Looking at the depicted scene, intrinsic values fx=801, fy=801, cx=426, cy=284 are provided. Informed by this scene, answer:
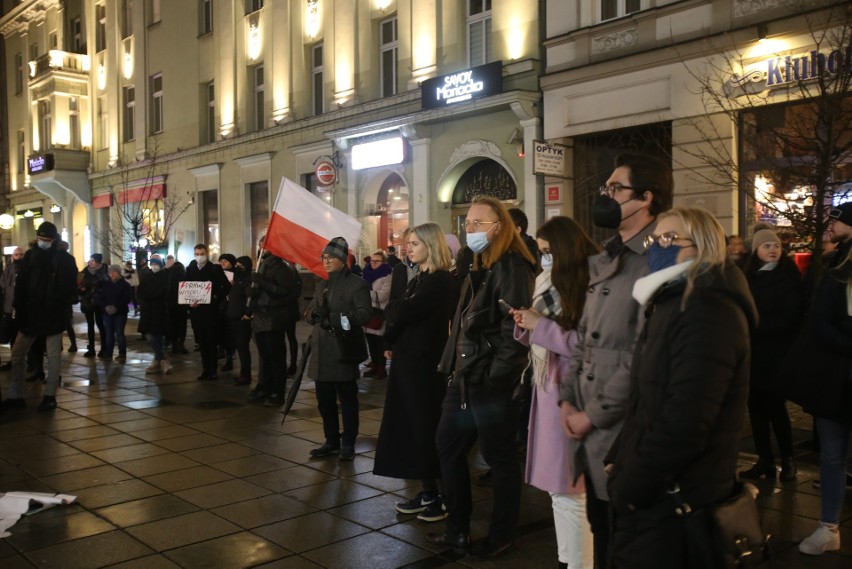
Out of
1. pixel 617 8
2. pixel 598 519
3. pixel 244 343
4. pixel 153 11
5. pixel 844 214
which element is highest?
pixel 153 11

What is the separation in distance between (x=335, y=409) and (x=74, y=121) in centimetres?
3482

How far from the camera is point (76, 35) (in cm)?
3709

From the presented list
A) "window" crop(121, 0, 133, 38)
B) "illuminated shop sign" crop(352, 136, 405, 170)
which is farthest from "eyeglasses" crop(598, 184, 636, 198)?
"window" crop(121, 0, 133, 38)

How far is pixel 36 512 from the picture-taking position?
5.50 metres

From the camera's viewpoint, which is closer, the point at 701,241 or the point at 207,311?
the point at 701,241

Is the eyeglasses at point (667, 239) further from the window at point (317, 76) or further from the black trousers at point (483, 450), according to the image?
the window at point (317, 76)

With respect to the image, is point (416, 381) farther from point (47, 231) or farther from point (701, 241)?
point (47, 231)

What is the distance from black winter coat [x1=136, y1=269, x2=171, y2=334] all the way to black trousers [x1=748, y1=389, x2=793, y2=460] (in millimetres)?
9526

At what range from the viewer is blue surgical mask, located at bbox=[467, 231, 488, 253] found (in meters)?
4.64

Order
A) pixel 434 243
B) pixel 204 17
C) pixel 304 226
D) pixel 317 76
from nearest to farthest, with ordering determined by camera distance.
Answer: pixel 434 243
pixel 304 226
pixel 317 76
pixel 204 17

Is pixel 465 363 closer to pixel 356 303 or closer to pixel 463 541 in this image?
pixel 463 541

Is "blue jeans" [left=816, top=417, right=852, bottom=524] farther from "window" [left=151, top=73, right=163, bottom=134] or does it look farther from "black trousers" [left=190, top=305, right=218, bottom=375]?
"window" [left=151, top=73, right=163, bottom=134]

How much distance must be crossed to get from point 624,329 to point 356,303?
3.97 meters

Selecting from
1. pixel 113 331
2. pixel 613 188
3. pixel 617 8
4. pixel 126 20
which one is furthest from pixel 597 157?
pixel 126 20
